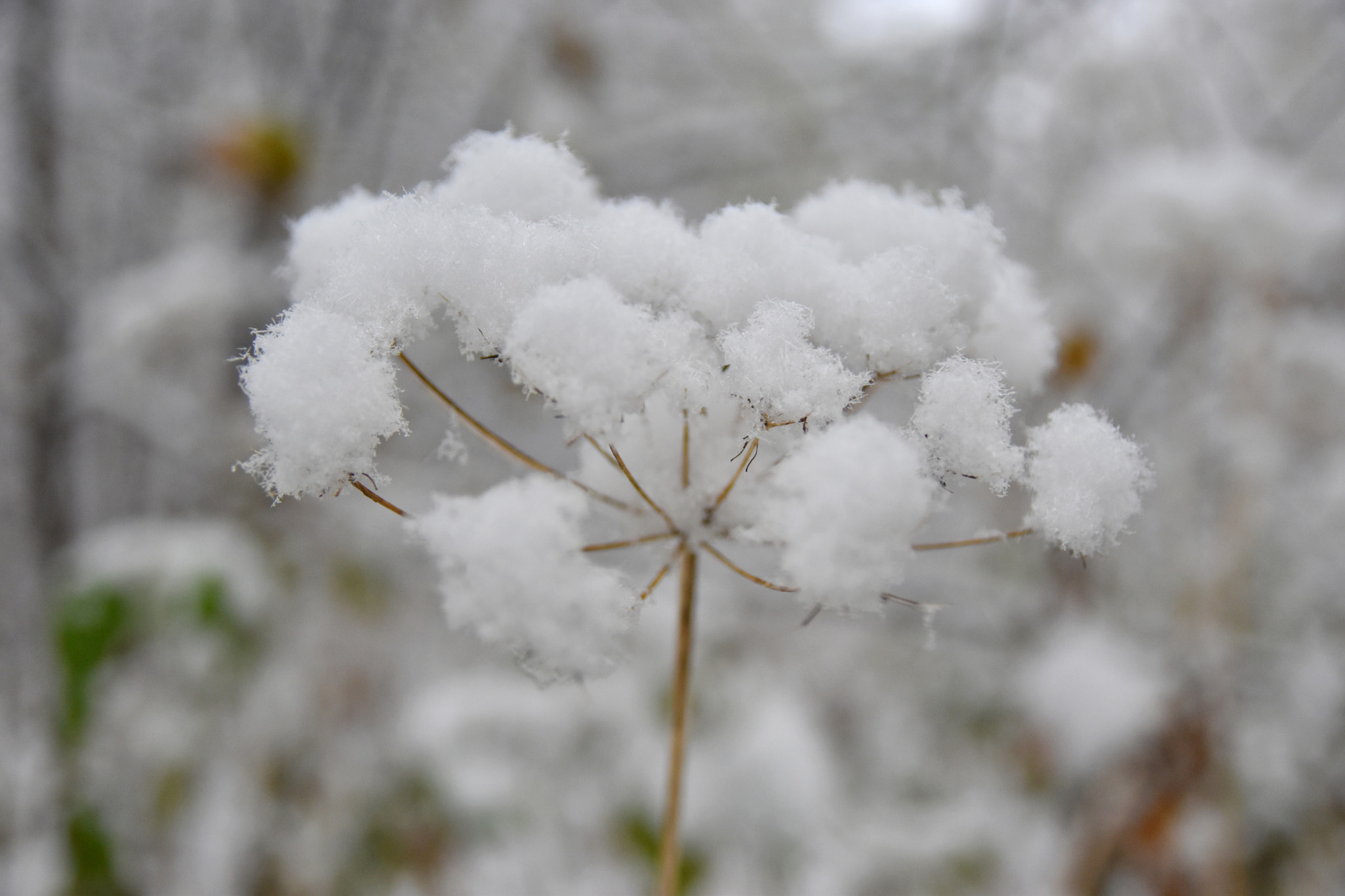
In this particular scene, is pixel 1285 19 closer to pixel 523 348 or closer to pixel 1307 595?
pixel 1307 595

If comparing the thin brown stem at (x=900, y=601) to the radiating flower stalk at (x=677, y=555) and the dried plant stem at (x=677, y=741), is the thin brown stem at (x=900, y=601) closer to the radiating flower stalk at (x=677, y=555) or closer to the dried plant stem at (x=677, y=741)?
the radiating flower stalk at (x=677, y=555)

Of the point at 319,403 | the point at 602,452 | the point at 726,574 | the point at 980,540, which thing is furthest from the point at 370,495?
the point at 726,574

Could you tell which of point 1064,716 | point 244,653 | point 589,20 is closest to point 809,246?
point 244,653

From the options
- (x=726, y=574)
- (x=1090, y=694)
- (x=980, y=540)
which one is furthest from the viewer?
(x=726, y=574)

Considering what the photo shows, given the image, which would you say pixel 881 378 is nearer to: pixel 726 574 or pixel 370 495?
pixel 370 495

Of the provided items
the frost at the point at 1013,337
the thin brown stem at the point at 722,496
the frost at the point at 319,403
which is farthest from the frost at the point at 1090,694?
the frost at the point at 319,403
